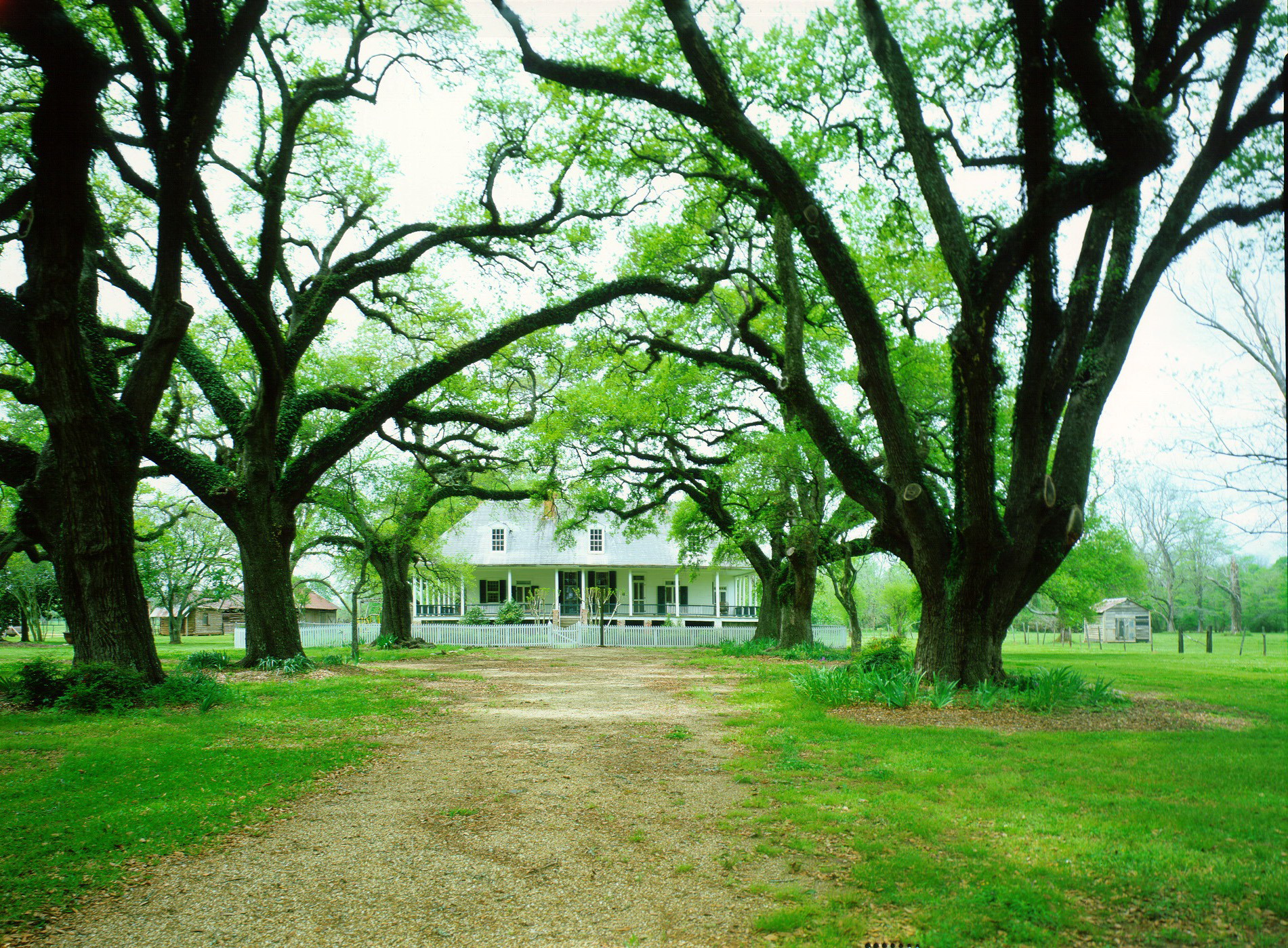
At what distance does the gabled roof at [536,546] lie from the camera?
1580 inches

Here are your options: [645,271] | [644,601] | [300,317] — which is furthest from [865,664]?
[644,601]

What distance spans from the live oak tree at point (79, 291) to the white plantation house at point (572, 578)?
28.5 metres

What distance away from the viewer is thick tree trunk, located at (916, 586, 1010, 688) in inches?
431

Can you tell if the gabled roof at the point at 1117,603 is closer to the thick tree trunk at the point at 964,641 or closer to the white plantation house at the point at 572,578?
the white plantation house at the point at 572,578

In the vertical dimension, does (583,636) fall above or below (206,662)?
below

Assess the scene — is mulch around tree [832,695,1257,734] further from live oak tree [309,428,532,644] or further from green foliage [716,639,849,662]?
live oak tree [309,428,532,644]

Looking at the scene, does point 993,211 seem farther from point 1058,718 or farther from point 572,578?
point 572,578

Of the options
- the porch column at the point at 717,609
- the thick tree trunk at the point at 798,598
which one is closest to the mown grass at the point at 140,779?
the thick tree trunk at the point at 798,598

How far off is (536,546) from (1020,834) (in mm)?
37304

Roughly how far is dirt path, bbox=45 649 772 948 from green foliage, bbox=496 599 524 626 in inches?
1135

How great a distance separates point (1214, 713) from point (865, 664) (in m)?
4.43

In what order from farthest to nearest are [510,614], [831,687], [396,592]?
[510,614], [396,592], [831,687]

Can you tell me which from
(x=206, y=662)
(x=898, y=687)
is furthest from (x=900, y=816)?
(x=206, y=662)

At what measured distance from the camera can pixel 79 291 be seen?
10125 millimetres
